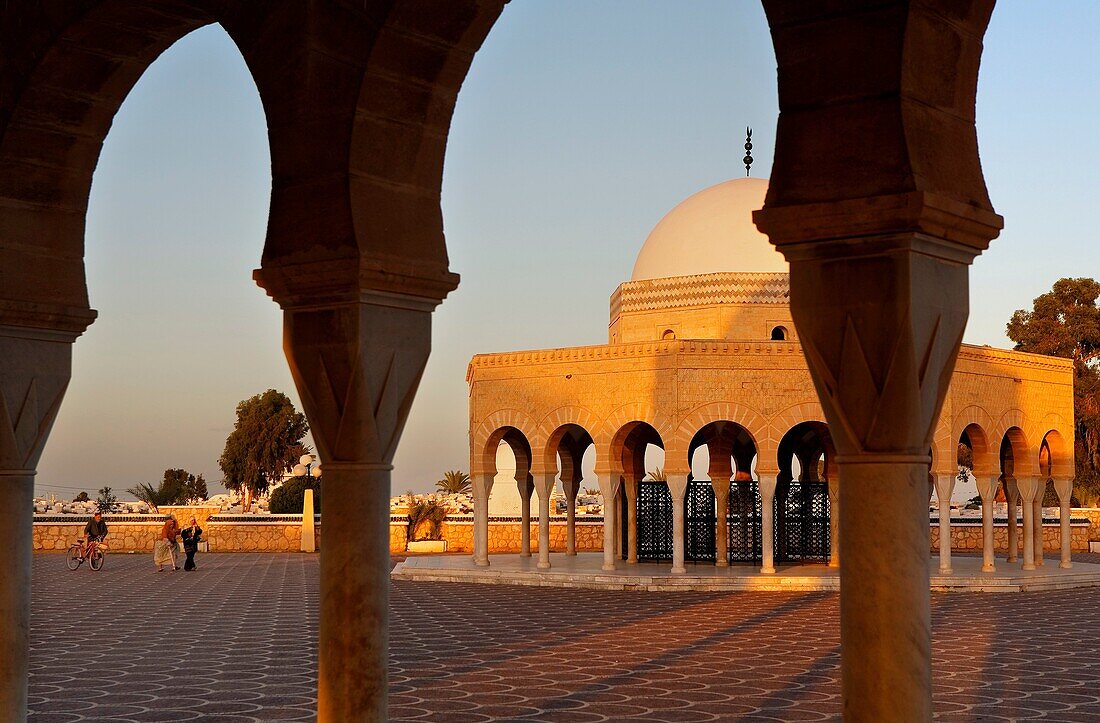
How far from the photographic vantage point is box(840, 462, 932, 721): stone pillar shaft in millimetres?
3408

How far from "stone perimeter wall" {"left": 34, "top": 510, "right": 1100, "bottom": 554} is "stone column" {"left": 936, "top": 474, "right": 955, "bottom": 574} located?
30.6 ft

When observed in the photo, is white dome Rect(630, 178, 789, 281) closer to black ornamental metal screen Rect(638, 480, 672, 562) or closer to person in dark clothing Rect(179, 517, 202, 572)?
black ornamental metal screen Rect(638, 480, 672, 562)

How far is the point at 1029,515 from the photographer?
62.9 feet

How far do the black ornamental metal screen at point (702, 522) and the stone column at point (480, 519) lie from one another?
3436mm

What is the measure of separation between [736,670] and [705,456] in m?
17.5

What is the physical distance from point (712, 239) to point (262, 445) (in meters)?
32.3

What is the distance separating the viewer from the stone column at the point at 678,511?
1798 centimetres

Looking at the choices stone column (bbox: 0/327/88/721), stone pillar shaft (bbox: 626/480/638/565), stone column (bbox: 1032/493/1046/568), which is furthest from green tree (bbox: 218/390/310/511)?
stone column (bbox: 0/327/88/721)

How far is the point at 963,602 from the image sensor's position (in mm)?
15367

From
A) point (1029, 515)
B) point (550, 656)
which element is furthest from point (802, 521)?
point (550, 656)

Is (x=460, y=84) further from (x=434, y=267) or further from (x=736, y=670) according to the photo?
(x=736, y=670)

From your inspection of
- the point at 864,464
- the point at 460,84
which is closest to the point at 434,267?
the point at 460,84

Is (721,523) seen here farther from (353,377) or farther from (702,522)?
(353,377)

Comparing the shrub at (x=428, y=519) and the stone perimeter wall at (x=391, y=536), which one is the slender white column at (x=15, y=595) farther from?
the shrub at (x=428, y=519)
